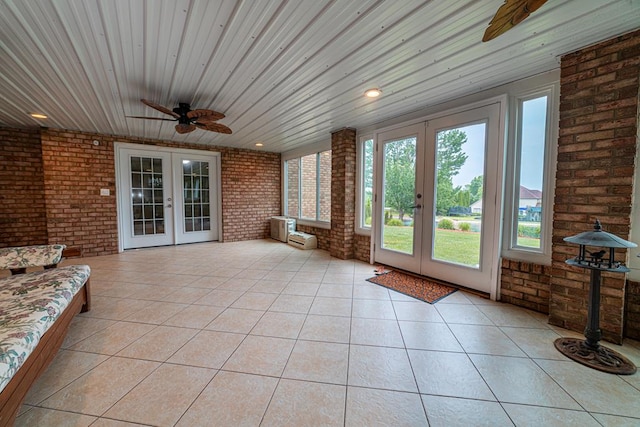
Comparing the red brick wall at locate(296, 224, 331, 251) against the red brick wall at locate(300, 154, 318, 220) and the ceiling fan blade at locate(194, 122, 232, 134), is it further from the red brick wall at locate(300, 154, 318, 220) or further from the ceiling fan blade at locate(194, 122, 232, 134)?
the ceiling fan blade at locate(194, 122, 232, 134)

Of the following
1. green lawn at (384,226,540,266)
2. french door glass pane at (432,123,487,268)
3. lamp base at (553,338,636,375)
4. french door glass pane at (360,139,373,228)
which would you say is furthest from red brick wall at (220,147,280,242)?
lamp base at (553,338,636,375)

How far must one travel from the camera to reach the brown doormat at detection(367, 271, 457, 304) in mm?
2873

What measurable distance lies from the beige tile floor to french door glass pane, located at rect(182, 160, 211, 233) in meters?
3.09

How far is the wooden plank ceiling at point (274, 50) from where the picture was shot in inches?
62.2

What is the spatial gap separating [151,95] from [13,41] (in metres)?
1.07

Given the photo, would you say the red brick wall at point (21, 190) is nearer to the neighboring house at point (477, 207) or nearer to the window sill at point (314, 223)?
the window sill at point (314, 223)

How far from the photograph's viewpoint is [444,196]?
125 inches

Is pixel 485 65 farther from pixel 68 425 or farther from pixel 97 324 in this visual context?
pixel 97 324

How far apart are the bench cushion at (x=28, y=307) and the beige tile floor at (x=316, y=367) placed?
40 centimetres

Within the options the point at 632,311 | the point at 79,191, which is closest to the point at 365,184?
the point at 632,311

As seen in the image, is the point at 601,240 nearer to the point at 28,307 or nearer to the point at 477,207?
the point at 477,207

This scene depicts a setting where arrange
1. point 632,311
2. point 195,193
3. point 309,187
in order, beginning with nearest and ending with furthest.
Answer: point 632,311, point 195,193, point 309,187

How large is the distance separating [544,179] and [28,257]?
500 centimetres

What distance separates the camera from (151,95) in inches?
113
